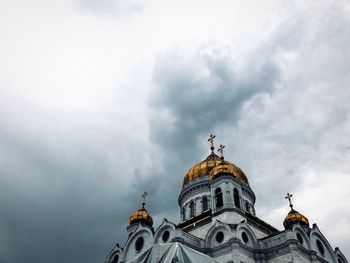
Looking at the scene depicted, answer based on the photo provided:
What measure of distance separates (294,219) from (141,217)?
13708 mm

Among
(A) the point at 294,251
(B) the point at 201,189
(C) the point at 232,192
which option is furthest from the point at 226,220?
(B) the point at 201,189

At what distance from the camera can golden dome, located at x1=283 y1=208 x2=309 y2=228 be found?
101 feet

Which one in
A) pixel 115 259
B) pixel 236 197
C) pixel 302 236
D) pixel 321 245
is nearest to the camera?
pixel 302 236

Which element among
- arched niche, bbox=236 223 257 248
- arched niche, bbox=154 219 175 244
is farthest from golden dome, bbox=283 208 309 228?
arched niche, bbox=154 219 175 244

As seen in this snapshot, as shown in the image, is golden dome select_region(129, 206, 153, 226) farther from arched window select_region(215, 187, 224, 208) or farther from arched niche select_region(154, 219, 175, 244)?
arched window select_region(215, 187, 224, 208)

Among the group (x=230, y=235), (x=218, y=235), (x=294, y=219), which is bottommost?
(x=230, y=235)

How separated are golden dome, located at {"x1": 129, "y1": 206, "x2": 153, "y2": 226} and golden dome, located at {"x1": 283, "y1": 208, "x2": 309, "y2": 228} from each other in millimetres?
12232

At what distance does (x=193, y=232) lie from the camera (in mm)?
30844

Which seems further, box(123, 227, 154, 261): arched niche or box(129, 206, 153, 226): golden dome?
box(129, 206, 153, 226): golden dome

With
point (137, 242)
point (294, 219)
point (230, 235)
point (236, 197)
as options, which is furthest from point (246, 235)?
point (137, 242)

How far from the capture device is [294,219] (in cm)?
3097

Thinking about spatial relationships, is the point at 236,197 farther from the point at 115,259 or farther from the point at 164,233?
the point at 115,259

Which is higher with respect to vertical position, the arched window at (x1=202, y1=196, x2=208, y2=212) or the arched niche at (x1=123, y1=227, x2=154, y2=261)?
the arched window at (x1=202, y1=196, x2=208, y2=212)

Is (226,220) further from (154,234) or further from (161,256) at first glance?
(161,256)
